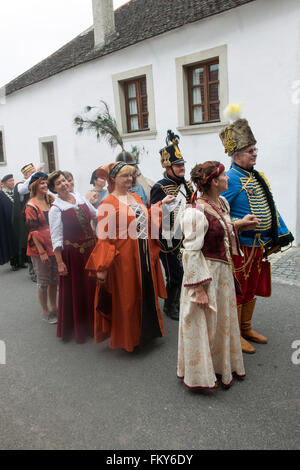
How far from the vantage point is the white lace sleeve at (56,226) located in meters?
3.77

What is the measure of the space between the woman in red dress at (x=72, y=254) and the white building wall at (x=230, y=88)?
4782 mm

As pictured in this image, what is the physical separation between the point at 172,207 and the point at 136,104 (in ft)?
23.2

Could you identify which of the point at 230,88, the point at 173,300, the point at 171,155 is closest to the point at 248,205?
the point at 171,155

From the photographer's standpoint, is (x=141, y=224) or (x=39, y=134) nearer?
(x=141, y=224)

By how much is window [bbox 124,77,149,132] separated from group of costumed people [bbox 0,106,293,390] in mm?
6260

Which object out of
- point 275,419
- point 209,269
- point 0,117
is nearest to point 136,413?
point 275,419

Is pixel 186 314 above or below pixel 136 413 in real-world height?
above

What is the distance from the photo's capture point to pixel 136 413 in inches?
106

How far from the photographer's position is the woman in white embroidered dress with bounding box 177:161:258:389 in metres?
2.65

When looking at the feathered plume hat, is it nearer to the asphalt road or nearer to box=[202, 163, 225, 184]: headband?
box=[202, 163, 225, 184]: headband

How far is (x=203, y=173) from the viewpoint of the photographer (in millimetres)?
2744

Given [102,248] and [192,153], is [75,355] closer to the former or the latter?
[102,248]

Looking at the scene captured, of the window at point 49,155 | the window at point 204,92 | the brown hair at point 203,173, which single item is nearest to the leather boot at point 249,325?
the brown hair at point 203,173
